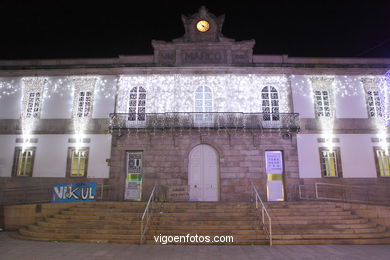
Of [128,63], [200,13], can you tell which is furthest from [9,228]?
[200,13]

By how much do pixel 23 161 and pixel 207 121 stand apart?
11.1 metres

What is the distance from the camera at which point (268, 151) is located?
47.7 ft

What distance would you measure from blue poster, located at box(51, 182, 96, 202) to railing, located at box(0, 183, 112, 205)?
5.65ft

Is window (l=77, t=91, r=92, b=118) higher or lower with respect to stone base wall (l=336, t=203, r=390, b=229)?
higher

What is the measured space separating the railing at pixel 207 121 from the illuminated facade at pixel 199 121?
0.20 feet

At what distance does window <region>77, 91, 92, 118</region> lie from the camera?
15.1 metres

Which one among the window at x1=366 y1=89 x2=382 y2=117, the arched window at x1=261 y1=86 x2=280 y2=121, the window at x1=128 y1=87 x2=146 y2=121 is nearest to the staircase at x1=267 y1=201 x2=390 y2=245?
the arched window at x1=261 y1=86 x2=280 y2=121

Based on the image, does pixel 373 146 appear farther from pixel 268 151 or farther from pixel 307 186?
pixel 268 151

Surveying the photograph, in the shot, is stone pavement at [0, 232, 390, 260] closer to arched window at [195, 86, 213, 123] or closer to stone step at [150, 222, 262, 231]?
stone step at [150, 222, 262, 231]

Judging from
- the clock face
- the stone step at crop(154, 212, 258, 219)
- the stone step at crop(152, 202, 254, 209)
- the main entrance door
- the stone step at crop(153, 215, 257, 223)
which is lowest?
the stone step at crop(153, 215, 257, 223)

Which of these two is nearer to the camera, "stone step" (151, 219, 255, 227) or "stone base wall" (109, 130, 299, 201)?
"stone step" (151, 219, 255, 227)

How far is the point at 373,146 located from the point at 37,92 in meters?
20.4

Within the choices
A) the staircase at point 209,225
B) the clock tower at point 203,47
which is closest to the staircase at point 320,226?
the staircase at point 209,225

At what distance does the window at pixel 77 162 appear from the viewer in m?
14.3
